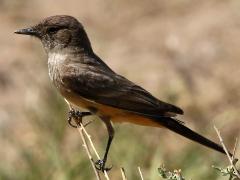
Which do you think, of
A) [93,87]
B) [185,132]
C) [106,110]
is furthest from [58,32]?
[185,132]

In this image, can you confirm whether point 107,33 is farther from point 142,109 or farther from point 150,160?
point 142,109

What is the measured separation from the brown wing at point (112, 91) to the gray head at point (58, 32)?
0.34 m

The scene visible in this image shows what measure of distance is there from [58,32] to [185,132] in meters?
1.38

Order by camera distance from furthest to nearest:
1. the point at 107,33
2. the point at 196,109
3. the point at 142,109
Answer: the point at 107,33
the point at 196,109
the point at 142,109

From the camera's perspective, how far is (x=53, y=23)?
761cm

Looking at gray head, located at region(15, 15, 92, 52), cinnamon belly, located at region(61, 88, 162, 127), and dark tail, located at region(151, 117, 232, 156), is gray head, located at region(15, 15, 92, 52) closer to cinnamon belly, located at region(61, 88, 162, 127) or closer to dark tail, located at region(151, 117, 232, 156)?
cinnamon belly, located at region(61, 88, 162, 127)

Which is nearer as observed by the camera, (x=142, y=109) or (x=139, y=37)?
(x=142, y=109)

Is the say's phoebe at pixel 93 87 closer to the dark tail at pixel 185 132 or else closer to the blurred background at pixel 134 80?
the dark tail at pixel 185 132

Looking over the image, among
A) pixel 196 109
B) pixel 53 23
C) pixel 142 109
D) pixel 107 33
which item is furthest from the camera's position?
pixel 107 33

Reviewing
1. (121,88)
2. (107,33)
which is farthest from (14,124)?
(121,88)

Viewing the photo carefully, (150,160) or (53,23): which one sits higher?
(53,23)

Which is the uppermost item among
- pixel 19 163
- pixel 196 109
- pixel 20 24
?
pixel 20 24

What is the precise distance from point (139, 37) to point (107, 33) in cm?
45

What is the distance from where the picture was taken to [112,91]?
7.33m
